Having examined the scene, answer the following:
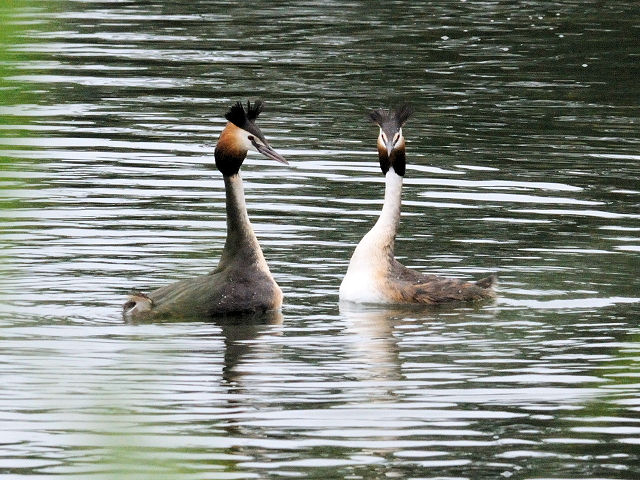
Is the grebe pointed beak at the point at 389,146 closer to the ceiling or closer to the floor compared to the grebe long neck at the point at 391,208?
closer to the ceiling

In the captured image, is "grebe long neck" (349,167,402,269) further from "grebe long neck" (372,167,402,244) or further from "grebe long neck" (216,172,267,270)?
"grebe long neck" (216,172,267,270)

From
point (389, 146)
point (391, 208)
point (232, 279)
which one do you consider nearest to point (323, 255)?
point (391, 208)

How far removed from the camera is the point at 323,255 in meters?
13.4

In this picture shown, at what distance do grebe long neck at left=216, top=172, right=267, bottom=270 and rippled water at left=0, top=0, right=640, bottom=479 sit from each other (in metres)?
0.32

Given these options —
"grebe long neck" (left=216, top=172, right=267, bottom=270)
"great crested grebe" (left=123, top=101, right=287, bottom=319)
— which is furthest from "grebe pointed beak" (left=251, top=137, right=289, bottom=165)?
"grebe long neck" (left=216, top=172, right=267, bottom=270)

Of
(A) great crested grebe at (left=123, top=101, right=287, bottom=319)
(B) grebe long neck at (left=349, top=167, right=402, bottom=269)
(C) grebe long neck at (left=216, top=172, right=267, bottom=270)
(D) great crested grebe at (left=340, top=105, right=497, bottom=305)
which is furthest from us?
(B) grebe long neck at (left=349, top=167, right=402, bottom=269)

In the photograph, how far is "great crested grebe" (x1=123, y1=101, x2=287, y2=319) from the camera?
438 inches

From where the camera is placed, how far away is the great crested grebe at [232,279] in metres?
11.1

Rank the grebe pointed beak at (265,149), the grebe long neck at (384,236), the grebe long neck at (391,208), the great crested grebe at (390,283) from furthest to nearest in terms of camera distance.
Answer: the grebe long neck at (391,208) < the grebe long neck at (384,236) < the great crested grebe at (390,283) < the grebe pointed beak at (265,149)

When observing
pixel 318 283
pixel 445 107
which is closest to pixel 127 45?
pixel 445 107

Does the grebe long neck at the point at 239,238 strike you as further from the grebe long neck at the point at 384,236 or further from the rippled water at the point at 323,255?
the grebe long neck at the point at 384,236

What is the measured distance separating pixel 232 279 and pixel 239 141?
3.46 ft

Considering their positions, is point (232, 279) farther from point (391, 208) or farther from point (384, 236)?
point (391, 208)

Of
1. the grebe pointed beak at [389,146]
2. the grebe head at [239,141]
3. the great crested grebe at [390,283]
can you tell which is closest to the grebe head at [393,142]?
the grebe pointed beak at [389,146]
